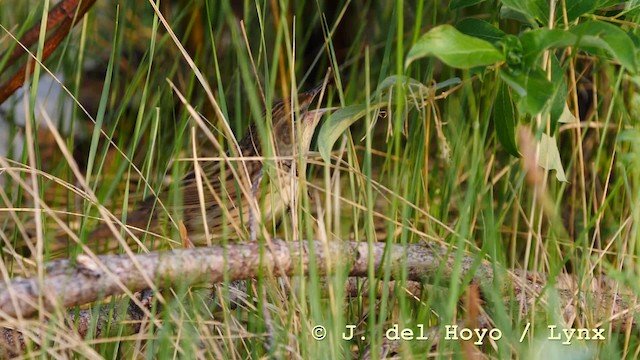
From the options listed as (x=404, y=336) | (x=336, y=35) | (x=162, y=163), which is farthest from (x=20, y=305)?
(x=336, y=35)

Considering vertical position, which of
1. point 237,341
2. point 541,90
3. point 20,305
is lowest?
point 237,341

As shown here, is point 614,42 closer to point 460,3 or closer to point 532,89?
point 532,89

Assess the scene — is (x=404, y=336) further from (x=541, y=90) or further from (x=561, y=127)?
(x=561, y=127)

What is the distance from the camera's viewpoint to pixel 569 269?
3.72m

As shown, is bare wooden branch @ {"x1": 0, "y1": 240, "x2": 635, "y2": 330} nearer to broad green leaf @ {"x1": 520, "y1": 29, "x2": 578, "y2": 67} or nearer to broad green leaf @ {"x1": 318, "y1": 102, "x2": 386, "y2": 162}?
broad green leaf @ {"x1": 318, "y1": 102, "x2": 386, "y2": 162}

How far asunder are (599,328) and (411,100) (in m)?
0.74

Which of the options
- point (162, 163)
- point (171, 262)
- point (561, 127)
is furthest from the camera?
point (162, 163)

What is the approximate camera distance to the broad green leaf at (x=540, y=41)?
1.99 metres

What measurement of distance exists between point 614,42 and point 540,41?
0.48ft

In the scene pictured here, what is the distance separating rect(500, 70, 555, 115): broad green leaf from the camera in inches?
80.0

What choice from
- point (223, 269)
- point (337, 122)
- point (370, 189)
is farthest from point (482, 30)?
point (223, 269)

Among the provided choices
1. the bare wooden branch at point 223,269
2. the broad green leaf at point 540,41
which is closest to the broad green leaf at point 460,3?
the broad green leaf at point 540,41

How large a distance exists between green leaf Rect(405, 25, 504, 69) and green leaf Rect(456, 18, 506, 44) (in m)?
0.24

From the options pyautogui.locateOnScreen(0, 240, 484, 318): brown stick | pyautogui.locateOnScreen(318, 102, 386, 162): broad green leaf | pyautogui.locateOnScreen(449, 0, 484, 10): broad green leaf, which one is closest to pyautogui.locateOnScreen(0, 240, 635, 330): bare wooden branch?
pyautogui.locateOnScreen(0, 240, 484, 318): brown stick
